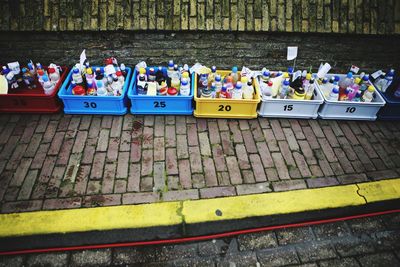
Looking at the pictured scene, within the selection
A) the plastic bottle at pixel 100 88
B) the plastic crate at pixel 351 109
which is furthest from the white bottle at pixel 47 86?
the plastic crate at pixel 351 109

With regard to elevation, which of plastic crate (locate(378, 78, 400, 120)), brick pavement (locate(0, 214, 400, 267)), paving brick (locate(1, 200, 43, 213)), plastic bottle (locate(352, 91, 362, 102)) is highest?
plastic bottle (locate(352, 91, 362, 102))

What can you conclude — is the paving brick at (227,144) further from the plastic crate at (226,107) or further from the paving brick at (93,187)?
the paving brick at (93,187)

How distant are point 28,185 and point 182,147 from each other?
2.10m

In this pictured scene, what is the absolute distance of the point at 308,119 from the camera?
481 cm

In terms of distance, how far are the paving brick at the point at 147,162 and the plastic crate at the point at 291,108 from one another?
6.50ft

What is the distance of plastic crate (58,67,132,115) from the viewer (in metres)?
4.37

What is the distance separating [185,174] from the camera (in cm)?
382

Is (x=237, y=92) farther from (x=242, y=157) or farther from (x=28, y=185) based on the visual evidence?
(x=28, y=185)

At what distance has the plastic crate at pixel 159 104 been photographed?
174 inches

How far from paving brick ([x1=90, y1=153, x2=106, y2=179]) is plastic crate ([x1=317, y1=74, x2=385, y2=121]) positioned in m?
3.63

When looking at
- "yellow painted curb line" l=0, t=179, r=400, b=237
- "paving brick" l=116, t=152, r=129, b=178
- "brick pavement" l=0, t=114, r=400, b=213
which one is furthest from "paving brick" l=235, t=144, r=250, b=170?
"paving brick" l=116, t=152, r=129, b=178

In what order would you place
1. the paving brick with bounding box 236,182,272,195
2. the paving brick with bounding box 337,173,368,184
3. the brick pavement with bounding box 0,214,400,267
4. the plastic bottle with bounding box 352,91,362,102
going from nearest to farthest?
the brick pavement with bounding box 0,214,400,267
the paving brick with bounding box 236,182,272,195
the paving brick with bounding box 337,173,368,184
the plastic bottle with bounding box 352,91,362,102

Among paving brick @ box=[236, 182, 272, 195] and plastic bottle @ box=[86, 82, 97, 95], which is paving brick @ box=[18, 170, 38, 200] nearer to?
plastic bottle @ box=[86, 82, 97, 95]

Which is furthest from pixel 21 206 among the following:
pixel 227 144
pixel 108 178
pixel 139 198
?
pixel 227 144
